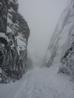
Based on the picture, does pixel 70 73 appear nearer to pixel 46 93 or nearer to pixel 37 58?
pixel 46 93

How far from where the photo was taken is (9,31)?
3250cm

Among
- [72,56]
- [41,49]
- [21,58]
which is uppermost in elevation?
[72,56]

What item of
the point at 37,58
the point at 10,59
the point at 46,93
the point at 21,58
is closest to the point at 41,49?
the point at 37,58

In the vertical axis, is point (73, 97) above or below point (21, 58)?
above

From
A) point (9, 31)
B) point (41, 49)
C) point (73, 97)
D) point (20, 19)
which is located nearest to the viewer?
point (73, 97)

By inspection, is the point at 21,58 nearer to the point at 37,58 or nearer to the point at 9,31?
the point at 9,31

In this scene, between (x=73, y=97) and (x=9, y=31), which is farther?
(x=9, y=31)

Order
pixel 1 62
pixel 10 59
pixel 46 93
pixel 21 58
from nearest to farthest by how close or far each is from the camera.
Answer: pixel 46 93
pixel 1 62
pixel 10 59
pixel 21 58

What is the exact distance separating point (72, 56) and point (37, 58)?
37.2 meters

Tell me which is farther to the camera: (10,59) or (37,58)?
(37,58)

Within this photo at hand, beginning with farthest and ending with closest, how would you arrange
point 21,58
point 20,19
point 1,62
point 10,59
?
1. point 20,19
2. point 21,58
3. point 10,59
4. point 1,62

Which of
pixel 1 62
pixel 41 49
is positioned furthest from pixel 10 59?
pixel 41 49

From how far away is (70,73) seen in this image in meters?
29.2

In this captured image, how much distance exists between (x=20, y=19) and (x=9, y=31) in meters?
10.3
